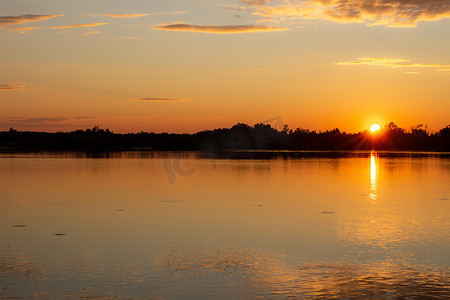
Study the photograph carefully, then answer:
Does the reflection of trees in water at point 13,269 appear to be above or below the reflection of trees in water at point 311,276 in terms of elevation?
above

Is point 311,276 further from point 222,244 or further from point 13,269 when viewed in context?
point 13,269

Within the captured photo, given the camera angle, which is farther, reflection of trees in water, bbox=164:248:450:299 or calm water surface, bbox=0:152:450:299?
calm water surface, bbox=0:152:450:299

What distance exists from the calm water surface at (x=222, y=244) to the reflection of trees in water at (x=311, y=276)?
0.02 metres

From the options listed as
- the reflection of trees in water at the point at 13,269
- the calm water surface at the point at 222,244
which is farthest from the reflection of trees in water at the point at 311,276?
the reflection of trees in water at the point at 13,269

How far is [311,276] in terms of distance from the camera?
1085 centimetres

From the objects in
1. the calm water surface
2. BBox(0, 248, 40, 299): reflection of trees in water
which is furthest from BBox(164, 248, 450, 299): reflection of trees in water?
BBox(0, 248, 40, 299): reflection of trees in water

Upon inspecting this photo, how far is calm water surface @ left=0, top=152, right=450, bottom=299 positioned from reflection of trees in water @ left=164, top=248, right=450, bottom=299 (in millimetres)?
20

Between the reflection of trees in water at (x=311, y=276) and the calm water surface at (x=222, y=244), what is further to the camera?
the calm water surface at (x=222, y=244)

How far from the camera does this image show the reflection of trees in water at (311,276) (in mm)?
9750

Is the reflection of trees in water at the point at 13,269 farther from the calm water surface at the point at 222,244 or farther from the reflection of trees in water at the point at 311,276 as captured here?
the reflection of trees in water at the point at 311,276

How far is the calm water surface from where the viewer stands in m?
10.1

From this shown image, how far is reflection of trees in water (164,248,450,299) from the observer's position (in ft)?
32.0

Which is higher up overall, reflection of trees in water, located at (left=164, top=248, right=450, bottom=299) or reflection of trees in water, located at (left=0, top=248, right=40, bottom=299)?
reflection of trees in water, located at (left=0, top=248, right=40, bottom=299)

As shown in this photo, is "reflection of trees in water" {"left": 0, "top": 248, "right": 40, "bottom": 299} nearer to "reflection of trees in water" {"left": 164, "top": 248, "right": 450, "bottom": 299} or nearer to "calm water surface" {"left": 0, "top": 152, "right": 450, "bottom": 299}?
"calm water surface" {"left": 0, "top": 152, "right": 450, "bottom": 299}
